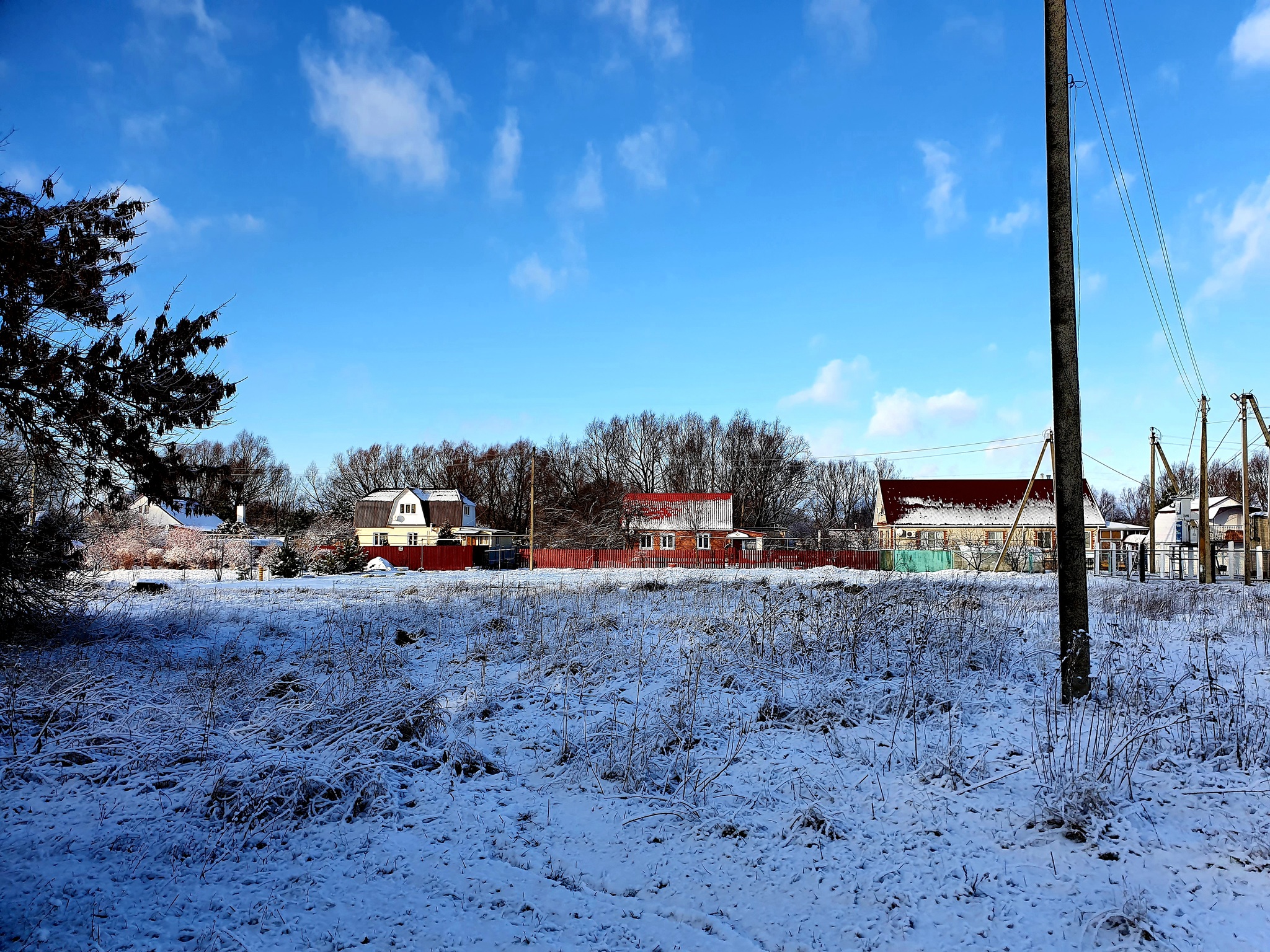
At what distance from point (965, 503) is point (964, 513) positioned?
955 mm

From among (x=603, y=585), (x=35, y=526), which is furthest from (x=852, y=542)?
(x=35, y=526)

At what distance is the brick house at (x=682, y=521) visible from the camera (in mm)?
51656

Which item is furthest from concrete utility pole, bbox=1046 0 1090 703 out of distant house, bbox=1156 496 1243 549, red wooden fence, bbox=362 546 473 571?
red wooden fence, bbox=362 546 473 571

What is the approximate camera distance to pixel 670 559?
140 ft

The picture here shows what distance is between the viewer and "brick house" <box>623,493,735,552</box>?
2034 inches

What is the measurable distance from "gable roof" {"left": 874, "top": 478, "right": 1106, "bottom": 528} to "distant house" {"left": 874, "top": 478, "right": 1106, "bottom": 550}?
4 cm

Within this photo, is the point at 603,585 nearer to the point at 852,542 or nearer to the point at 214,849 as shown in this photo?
the point at 214,849

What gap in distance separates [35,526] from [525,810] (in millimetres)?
9421

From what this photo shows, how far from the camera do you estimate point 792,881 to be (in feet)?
12.7

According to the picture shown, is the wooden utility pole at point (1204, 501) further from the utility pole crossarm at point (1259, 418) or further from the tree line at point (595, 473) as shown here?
the tree line at point (595, 473)

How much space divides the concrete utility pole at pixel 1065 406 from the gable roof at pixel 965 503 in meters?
45.4

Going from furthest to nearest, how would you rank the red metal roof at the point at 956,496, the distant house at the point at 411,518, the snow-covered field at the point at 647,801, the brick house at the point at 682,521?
the distant house at the point at 411,518, the brick house at the point at 682,521, the red metal roof at the point at 956,496, the snow-covered field at the point at 647,801

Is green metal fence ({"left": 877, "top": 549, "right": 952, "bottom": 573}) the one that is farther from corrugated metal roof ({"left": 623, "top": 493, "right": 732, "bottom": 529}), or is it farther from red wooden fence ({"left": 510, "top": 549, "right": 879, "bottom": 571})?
corrugated metal roof ({"left": 623, "top": 493, "right": 732, "bottom": 529})

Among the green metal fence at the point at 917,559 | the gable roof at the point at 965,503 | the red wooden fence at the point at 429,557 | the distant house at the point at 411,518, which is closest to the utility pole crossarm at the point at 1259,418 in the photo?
the green metal fence at the point at 917,559
